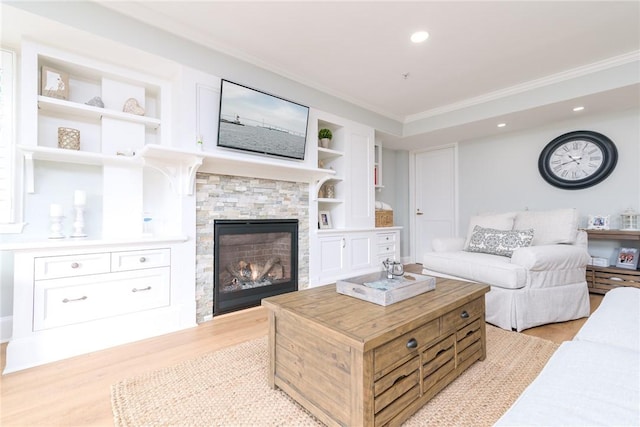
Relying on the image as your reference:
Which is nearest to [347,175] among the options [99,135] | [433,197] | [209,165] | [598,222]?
[209,165]

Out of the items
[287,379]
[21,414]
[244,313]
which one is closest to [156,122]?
[244,313]

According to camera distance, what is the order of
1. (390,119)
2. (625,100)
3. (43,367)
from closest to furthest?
(43,367)
(625,100)
(390,119)

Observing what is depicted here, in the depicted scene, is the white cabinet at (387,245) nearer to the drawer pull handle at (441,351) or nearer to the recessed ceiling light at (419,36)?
the recessed ceiling light at (419,36)

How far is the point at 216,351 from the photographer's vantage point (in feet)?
6.35

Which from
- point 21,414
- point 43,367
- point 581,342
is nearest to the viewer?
point 581,342

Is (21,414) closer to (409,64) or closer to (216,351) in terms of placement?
(216,351)

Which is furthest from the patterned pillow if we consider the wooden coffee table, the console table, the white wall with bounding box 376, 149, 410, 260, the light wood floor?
the white wall with bounding box 376, 149, 410, 260

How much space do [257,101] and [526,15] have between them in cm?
221

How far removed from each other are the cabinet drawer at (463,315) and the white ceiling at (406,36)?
200cm

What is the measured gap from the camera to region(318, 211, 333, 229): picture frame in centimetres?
363

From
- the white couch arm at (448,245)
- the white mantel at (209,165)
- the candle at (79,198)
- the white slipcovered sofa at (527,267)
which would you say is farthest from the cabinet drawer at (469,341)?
the candle at (79,198)

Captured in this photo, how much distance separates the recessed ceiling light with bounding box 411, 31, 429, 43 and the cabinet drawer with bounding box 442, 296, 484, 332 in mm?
2040

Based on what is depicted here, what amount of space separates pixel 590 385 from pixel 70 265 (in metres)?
2.52

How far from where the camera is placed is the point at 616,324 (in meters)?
1.01
